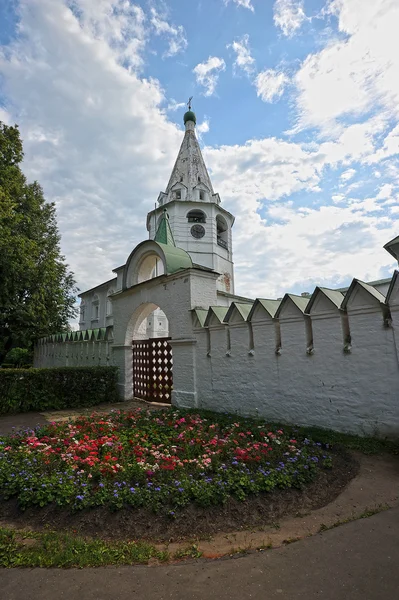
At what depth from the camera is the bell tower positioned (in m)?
28.3

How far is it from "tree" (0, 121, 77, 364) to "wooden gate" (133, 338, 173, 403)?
8294 mm

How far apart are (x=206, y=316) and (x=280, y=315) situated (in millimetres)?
2213

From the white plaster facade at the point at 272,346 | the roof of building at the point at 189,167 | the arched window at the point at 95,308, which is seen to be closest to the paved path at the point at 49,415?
the white plaster facade at the point at 272,346

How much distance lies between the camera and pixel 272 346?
655 centimetres

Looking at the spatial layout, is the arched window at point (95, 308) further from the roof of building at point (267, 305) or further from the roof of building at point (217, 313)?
the roof of building at point (267, 305)

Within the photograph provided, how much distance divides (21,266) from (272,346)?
1342cm

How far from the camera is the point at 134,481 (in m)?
3.67

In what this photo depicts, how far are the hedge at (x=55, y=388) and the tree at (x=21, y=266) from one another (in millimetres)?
7405

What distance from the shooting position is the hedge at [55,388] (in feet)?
29.5

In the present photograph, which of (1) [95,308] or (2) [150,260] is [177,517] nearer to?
(2) [150,260]

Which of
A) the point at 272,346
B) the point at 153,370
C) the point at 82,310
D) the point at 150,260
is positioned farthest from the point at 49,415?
the point at 82,310

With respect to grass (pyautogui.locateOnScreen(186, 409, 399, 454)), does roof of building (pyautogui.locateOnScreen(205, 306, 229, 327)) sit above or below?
above

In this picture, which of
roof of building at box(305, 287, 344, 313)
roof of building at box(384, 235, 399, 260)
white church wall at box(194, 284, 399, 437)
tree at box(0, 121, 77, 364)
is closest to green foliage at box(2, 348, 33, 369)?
tree at box(0, 121, 77, 364)

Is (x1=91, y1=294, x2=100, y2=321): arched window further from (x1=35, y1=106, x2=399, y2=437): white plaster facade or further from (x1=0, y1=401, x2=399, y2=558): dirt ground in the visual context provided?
(x1=0, y1=401, x2=399, y2=558): dirt ground
